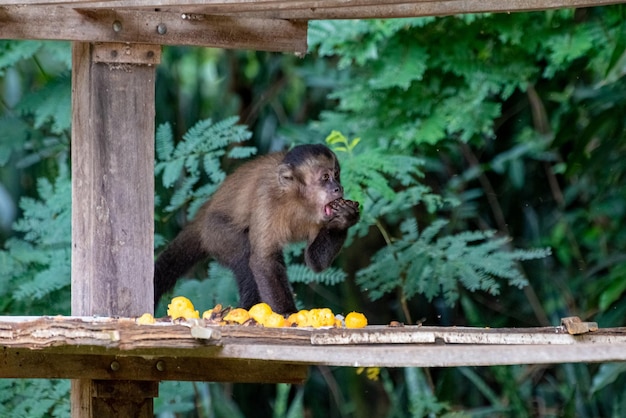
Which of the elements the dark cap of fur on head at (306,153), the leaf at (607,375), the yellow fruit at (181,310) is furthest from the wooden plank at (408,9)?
the leaf at (607,375)

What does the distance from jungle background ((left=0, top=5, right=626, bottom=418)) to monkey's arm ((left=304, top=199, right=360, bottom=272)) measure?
0.94 meters

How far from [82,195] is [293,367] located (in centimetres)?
116

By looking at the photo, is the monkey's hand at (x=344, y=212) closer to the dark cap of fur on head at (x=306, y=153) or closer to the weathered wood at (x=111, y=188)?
the dark cap of fur on head at (x=306, y=153)

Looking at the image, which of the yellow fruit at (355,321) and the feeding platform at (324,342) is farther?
the yellow fruit at (355,321)

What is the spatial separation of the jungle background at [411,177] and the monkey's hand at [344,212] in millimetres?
1123

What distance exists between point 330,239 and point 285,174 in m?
0.43

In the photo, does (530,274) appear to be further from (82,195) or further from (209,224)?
(82,195)

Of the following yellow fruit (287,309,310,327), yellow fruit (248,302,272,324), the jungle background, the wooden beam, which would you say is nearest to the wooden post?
the wooden beam

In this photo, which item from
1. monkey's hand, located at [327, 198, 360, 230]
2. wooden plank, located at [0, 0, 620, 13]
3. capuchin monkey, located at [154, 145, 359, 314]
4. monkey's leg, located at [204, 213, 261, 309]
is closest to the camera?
wooden plank, located at [0, 0, 620, 13]

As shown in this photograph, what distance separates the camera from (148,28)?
5.03 metres

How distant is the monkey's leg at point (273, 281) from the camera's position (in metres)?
6.24

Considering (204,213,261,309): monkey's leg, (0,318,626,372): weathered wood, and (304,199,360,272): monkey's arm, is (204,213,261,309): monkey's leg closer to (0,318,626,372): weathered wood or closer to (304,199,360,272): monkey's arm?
(304,199,360,272): monkey's arm

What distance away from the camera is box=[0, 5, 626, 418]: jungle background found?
25.1ft

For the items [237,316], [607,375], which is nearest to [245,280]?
[237,316]
